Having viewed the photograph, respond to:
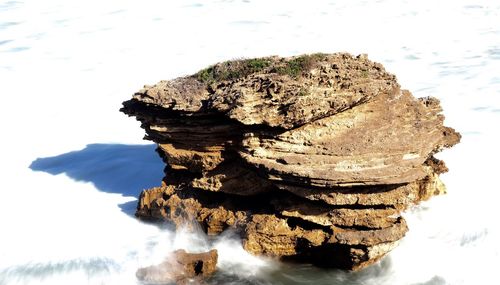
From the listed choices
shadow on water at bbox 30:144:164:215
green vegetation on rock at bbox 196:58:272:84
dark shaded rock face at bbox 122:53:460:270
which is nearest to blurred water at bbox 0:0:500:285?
shadow on water at bbox 30:144:164:215

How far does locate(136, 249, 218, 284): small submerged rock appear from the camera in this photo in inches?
420

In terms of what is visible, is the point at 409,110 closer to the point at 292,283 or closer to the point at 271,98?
the point at 271,98

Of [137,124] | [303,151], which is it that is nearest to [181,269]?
[303,151]

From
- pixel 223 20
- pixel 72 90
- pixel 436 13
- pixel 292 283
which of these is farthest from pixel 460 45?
pixel 292 283

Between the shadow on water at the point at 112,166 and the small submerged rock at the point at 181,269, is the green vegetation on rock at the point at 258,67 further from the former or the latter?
the shadow on water at the point at 112,166

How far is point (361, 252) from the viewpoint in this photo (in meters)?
10.6

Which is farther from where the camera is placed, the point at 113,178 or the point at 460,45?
the point at 460,45

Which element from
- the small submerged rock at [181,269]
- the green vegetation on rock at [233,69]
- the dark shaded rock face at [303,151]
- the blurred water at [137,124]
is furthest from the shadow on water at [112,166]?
the green vegetation on rock at [233,69]

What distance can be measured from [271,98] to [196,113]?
168cm

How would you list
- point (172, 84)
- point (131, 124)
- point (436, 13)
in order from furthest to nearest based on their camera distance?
point (436, 13), point (131, 124), point (172, 84)

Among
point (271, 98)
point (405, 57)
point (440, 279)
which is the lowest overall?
point (440, 279)

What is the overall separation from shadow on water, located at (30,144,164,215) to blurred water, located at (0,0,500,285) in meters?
0.06

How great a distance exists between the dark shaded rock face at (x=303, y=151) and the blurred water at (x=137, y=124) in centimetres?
66

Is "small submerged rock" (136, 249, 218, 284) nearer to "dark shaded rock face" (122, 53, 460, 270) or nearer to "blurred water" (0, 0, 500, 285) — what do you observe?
"blurred water" (0, 0, 500, 285)
